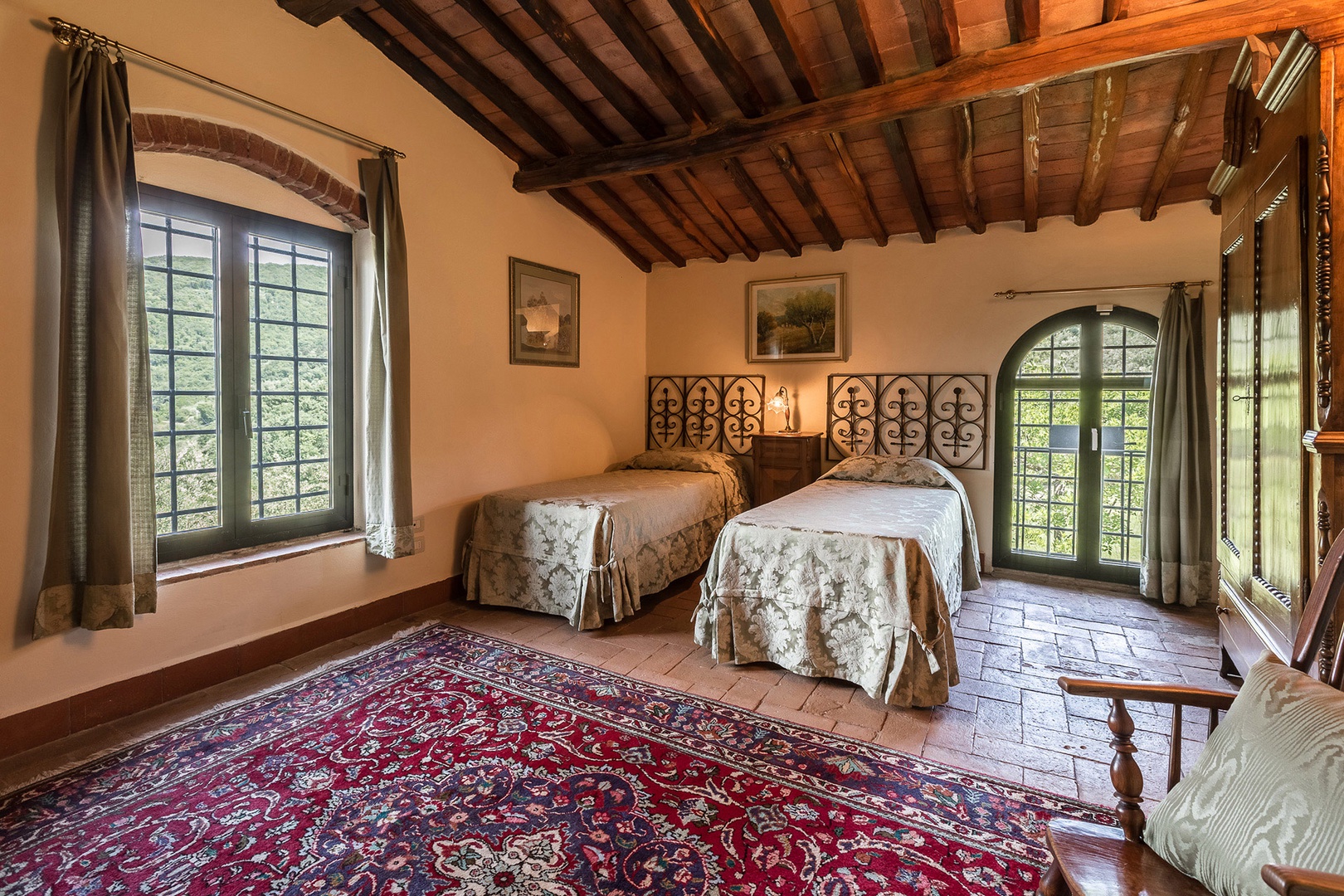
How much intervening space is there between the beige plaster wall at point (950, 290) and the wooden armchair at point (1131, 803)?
3749 millimetres

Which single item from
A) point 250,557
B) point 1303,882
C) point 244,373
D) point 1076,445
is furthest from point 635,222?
point 1303,882

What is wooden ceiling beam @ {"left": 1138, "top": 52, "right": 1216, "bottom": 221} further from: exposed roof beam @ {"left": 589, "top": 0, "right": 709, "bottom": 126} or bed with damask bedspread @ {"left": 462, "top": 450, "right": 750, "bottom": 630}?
bed with damask bedspread @ {"left": 462, "top": 450, "right": 750, "bottom": 630}

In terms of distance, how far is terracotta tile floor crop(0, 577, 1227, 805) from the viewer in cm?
242

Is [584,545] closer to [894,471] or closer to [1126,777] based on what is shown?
[894,471]

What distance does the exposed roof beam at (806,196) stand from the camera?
4.15m

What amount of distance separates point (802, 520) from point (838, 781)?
1336 millimetres

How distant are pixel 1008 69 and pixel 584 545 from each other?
3.30 meters

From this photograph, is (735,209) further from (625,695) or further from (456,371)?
(625,695)

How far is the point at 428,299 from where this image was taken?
13.3ft

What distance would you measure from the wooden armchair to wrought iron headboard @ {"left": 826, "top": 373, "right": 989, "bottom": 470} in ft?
12.2

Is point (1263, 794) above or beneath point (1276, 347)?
beneath

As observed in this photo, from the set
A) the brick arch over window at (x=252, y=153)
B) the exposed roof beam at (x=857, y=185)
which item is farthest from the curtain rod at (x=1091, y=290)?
the brick arch over window at (x=252, y=153)

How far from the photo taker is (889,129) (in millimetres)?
3791

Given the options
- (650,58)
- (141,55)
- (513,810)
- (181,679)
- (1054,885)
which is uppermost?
(650,58)
